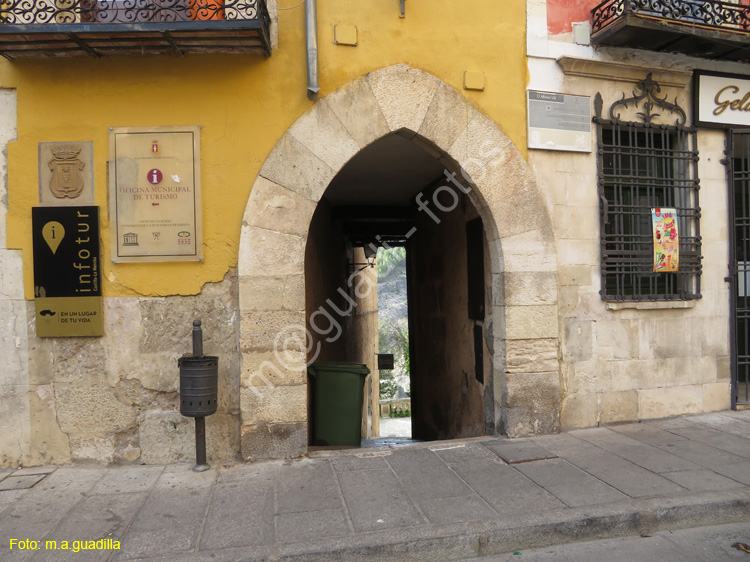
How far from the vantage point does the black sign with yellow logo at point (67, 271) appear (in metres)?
4.18

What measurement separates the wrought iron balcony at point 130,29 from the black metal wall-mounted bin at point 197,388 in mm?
2447

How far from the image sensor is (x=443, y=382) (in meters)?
7.86

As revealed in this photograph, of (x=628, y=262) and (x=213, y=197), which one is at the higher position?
(x=213, y=197)

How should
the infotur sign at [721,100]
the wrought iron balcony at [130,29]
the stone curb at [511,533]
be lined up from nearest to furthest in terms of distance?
the stone curb at [511,533], the wrought iron balcony at [130,29], the infotur sign at [721,100]

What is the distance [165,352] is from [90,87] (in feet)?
7.35

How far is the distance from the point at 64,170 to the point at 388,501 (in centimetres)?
358

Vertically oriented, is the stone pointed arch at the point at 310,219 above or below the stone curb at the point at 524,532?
above

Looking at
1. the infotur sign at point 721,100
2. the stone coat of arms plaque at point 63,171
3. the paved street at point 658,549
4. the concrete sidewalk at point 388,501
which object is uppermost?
the infotur sign at point 721,100

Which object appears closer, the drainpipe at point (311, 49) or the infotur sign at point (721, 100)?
the drainpipe at point (311, 49)

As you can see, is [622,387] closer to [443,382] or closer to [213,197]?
[443,382]

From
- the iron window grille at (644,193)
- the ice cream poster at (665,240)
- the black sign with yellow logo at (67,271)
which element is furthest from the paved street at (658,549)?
the black sign with yellow logo at (67,271)

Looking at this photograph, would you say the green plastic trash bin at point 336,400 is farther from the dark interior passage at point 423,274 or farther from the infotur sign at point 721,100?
the infotur sign at point 721,100

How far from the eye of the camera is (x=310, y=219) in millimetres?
4449

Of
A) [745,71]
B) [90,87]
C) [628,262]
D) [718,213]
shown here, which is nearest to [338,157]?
[90,87]
